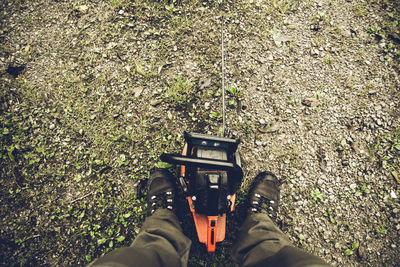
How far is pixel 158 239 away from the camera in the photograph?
2195 mm

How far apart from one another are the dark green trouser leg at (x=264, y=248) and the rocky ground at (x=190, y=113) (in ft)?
1.16

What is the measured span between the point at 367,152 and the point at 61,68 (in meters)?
4.63

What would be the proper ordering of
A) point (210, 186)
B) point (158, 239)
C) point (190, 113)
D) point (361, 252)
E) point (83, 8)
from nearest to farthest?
point (210, 186) → point (158, 239) → point (361, 252) → point (190, 113) → point (83, 8)

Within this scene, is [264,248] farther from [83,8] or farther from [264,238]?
[83,8]

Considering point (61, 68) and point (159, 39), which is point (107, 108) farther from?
point (159, 39)

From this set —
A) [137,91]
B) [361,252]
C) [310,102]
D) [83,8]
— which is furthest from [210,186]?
[83,8]

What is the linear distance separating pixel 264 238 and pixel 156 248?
1.13 metres

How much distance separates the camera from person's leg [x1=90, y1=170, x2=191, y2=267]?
172 centimetres

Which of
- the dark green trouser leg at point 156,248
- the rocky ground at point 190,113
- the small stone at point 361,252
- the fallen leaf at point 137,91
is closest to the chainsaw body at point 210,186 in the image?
the dark green trouser leg at point 156,248

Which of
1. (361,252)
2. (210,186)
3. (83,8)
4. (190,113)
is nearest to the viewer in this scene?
(210,186)

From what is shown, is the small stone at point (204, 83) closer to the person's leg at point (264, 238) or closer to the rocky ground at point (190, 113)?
the rocky ground at point (190, 113)

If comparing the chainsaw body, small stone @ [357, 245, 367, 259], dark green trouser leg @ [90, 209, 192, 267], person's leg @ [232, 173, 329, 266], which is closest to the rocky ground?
small stone @ [357, 245, 367, 259]

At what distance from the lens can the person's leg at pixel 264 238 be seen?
1.74 meters

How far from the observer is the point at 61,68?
3238 millimetres
